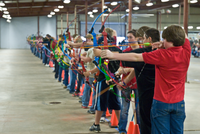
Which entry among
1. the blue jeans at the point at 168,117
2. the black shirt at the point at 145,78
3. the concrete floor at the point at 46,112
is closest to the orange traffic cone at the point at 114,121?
the concrete floor at the point at 46,112

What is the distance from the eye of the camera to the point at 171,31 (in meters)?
2.44

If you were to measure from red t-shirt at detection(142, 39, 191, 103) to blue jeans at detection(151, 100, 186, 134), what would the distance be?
0.16 feet

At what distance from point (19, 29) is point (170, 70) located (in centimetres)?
4335

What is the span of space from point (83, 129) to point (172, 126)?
2.22 meters

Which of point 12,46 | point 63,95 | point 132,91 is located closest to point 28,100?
point 63,95

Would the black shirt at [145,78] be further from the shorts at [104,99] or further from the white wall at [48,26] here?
the white wall at [48,26]

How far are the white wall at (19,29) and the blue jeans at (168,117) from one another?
41490 mm

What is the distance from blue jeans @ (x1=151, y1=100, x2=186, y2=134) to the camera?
2512 millimetres

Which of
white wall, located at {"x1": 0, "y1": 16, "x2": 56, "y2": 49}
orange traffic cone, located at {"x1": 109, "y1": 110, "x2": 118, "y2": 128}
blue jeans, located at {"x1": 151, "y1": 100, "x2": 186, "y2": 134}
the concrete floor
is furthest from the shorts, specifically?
white wall, located at {"x1": 0, "y1": 16, "x2": 56, "y2": 49}

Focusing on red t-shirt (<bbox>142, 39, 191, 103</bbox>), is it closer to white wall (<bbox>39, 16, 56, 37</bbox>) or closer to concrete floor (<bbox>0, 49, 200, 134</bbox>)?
concrete floor (<bbox>0, 49, 200, 134</bbox>)

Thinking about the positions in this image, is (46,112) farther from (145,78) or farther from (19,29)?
(19,29)

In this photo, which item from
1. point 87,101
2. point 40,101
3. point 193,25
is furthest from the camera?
point 193,25

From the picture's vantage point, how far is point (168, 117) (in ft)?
8.36

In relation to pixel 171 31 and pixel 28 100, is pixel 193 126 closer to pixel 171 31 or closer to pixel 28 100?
pixel 171 31
